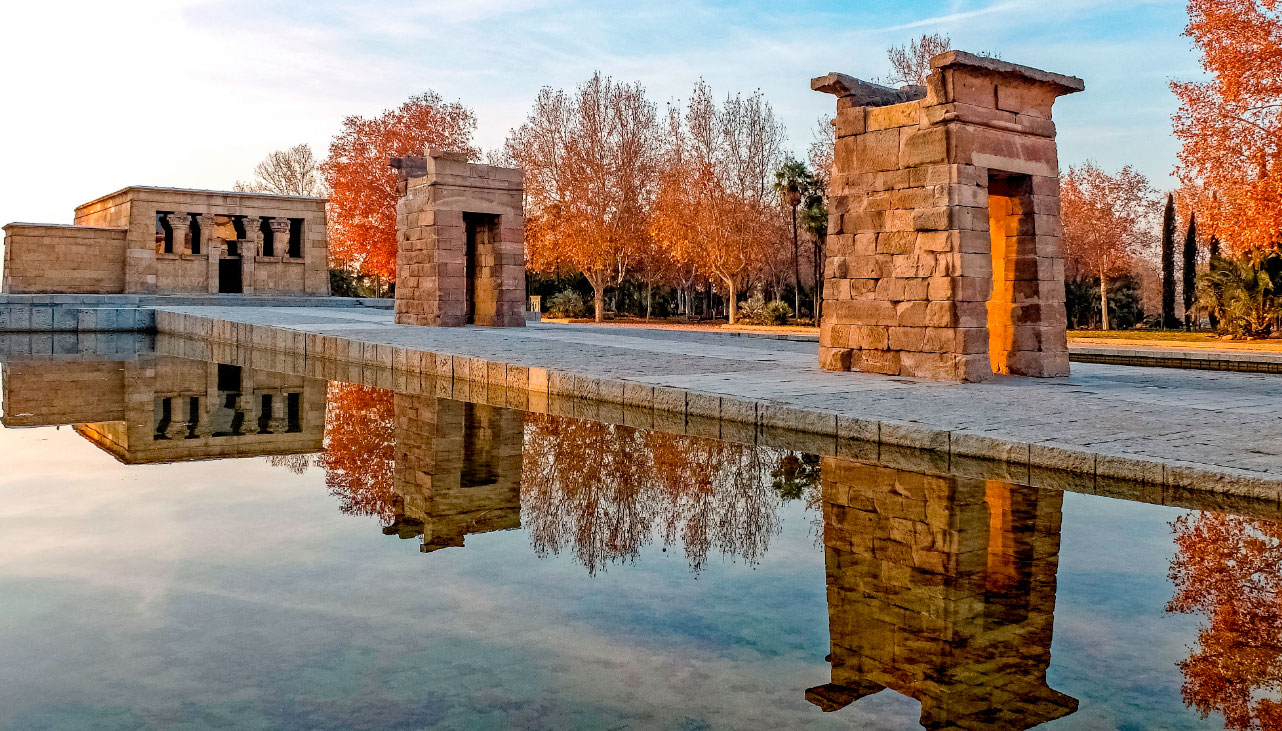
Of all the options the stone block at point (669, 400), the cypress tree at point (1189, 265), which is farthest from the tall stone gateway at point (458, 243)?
the cypress tree at point (1189, 265)

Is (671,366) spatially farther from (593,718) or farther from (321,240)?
(321,240)

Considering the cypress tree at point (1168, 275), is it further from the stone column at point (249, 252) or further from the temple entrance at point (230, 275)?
the temple entrance at point (230, 275)

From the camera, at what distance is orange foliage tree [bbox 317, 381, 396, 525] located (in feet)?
18.7

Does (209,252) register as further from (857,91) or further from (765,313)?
(857,91)

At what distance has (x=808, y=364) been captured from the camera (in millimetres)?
12562

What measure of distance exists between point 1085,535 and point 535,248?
38.8 meters

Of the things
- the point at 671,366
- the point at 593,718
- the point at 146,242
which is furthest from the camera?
the point at 146,242

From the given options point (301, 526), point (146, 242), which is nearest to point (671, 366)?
point (301, 526)

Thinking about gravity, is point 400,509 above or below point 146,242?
below

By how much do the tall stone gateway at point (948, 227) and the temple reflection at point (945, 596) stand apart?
192 inches

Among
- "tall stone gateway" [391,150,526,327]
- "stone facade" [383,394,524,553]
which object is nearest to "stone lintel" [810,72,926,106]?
"stone facade" [383,394,524,553]

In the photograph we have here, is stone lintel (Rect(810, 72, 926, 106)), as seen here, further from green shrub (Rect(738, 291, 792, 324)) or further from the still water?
green shrub (Rect(738, 291, 792, 324))

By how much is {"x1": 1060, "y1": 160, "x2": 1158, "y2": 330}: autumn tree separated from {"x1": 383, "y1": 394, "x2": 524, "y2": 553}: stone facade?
1522 inches

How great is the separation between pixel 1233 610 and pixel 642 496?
3.06 metres
